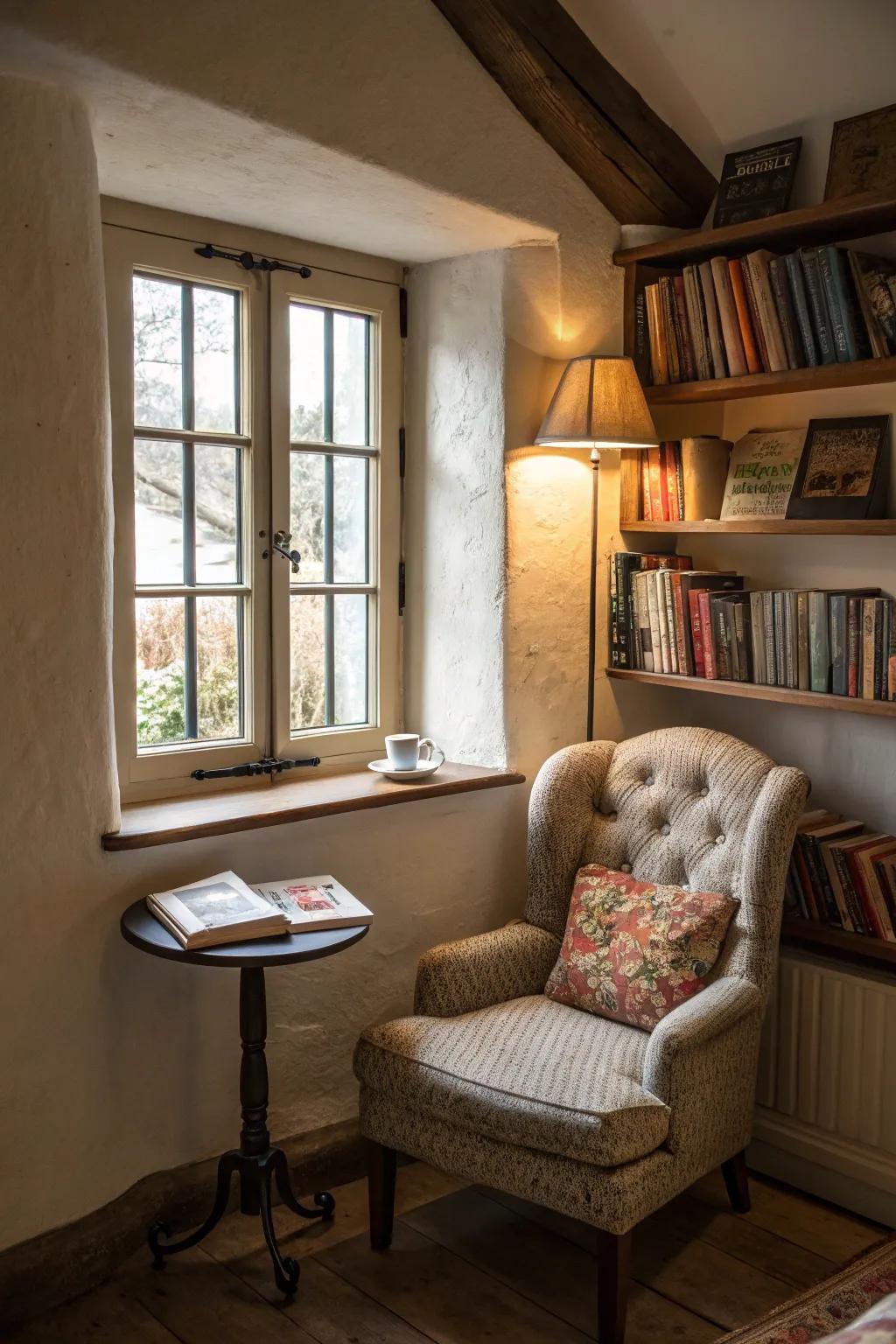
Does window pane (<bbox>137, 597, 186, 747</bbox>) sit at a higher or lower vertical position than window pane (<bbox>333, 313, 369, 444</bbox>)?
lower

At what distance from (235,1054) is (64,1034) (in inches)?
16.3

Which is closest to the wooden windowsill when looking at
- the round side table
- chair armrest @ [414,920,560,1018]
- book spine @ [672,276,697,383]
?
the round side table

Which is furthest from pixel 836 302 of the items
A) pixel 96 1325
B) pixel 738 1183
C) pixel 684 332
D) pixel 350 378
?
pixel 96 1325

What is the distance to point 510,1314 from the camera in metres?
2.30

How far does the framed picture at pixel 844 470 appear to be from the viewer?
2.71 meters

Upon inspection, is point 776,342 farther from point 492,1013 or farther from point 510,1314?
point 510,1314

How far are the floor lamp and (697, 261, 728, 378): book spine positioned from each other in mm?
198

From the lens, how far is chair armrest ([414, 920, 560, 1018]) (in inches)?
101

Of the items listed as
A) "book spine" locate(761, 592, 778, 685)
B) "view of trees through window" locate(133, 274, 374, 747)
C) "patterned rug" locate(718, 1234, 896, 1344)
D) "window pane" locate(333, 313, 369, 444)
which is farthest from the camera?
"window pane" locate(333, 313, 369, 444)

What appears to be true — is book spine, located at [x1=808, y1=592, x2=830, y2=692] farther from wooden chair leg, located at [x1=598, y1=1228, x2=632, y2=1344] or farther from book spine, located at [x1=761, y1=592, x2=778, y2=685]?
wooden chair leg, located at [x1=598, y1=1228, x2=632, y2=1344]

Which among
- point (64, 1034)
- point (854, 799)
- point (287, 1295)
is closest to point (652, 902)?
point (854, 799)

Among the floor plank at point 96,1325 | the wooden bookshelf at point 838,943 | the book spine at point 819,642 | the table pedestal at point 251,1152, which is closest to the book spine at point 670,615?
the book spine at point 819,642

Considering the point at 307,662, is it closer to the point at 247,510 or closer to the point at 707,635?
the point at 247,510

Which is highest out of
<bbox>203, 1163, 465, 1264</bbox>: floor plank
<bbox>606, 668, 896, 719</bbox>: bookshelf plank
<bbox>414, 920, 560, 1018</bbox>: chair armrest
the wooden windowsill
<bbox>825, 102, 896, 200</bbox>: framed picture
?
<bbox>825, 102, 896, 200</bbox>: framed picture
